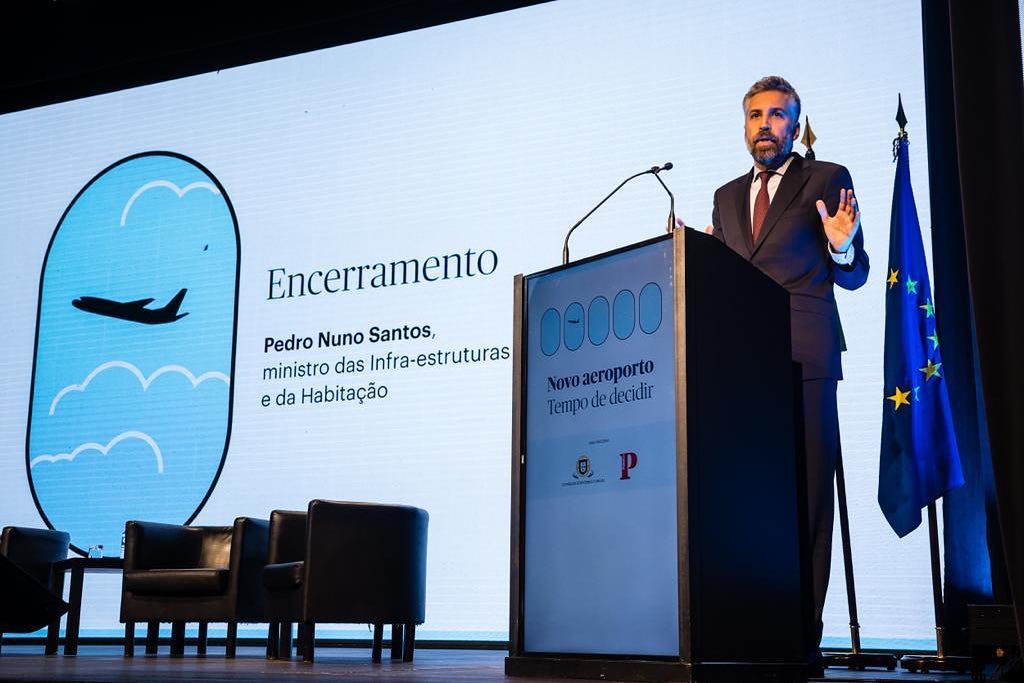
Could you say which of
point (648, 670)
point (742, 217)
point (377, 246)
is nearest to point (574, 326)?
point (648, 670)

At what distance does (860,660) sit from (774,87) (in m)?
2.22

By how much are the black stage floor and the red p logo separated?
0.42 m

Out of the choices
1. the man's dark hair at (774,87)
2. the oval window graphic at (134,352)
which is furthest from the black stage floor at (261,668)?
the man's dark hair at (774,87)

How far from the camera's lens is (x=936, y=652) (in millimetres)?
4199

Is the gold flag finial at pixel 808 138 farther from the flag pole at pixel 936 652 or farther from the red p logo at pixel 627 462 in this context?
the red p logo at pixel 627 462

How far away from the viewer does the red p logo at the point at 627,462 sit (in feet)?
7.57

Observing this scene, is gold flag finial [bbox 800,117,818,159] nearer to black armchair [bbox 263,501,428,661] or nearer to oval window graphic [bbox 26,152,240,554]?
black armchair [bbox 263,501,428,661]

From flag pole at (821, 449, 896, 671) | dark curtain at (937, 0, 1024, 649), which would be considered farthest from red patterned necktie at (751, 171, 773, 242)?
dark curtain at (937, 0, 1024, 649)

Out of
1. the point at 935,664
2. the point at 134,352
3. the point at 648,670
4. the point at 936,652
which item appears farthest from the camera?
the point at 134,352

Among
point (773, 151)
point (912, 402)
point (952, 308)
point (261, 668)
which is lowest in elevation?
point (261, 668)

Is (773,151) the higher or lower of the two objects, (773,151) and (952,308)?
the higher

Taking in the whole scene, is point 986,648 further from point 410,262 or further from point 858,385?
point 410,262

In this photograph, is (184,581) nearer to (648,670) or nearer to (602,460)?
(602,460)

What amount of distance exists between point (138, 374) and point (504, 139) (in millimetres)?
2185
